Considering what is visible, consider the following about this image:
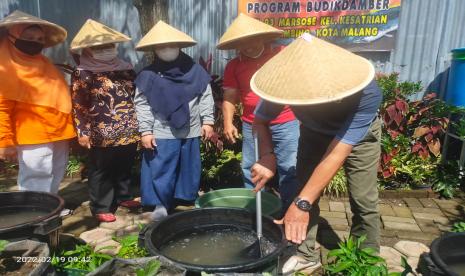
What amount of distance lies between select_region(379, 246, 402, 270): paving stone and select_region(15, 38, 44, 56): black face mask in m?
3.45

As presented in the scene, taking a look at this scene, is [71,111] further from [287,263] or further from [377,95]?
[377,95]

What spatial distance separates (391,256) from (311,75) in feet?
7.23

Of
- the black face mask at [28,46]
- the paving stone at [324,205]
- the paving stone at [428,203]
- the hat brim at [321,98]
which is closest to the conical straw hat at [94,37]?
the black face mask at [28,46]

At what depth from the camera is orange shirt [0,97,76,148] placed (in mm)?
3010

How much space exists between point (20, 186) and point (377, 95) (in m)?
3.09

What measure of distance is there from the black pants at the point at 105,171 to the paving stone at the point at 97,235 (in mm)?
268

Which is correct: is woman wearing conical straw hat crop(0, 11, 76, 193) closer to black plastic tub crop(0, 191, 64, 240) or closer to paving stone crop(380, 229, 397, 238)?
black plastic tub crop(0, 191, 64, 240)

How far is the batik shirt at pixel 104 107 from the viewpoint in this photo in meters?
3.49

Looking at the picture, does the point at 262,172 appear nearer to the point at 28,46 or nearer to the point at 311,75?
the point at 311,75

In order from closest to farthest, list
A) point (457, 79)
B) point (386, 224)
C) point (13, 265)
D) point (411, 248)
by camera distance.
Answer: point (13, 265) → point (411, 248) → point (386, 224) → point (457, 79)

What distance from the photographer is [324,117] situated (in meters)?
2.35

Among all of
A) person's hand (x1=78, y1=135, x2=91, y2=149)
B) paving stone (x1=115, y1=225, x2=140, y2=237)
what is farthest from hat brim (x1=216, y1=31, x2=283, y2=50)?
Answer: paving stone (x1=115, y1=225, x2=140, y2=237)

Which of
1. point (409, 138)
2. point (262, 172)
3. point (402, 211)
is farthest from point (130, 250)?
point (409, 138)

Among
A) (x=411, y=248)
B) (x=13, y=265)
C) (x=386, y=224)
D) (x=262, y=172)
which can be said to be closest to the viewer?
(x=13, y=265)
